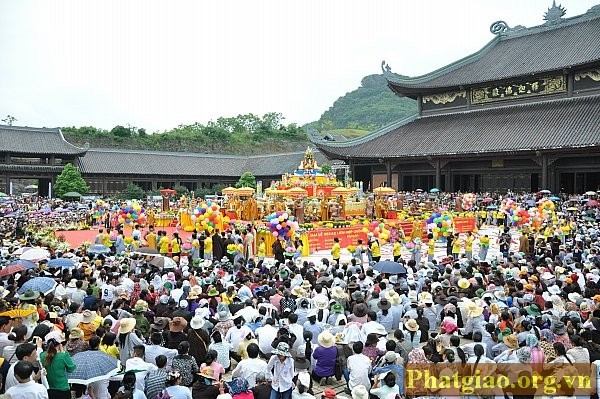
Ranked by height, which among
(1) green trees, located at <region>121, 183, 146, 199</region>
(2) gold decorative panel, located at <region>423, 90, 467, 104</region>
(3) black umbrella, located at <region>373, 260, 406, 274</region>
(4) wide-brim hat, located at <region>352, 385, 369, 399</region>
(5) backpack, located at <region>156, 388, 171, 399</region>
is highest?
(2) gold decorative panel, located at <region>423, 90, 467, 104</region>

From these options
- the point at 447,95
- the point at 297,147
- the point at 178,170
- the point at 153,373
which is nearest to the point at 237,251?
the point at 153,373

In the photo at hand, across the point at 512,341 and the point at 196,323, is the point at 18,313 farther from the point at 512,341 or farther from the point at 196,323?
the point at 512,341

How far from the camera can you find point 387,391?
18.5 feet

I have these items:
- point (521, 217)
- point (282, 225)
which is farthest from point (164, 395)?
point (521, 217)

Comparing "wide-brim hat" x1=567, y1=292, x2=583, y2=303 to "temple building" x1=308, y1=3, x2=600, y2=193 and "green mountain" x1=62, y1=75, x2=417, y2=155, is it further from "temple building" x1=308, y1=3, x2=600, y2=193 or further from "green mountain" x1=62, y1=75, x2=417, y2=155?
"green mountain" x1=62, y1=75, x2=417, y2=155

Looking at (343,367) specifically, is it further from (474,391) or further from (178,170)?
(178,170)

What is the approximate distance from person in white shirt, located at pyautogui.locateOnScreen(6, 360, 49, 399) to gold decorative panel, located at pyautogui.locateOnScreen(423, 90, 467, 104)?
3606 centimetres

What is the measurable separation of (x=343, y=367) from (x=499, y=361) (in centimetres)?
218

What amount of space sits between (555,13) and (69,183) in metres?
39.5

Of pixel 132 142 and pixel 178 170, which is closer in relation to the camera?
pixel 178 170

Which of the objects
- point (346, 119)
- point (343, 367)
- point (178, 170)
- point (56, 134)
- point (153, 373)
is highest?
point (346, 119)

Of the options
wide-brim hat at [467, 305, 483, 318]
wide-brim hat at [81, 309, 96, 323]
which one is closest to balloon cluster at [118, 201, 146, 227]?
wide-brim hat at [81, 309, 96, 323]

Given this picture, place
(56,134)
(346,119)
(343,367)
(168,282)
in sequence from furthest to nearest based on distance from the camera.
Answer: (346,119) → (56,134) → (168,282) → (343,367)

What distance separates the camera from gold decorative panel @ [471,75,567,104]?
1238 inches
